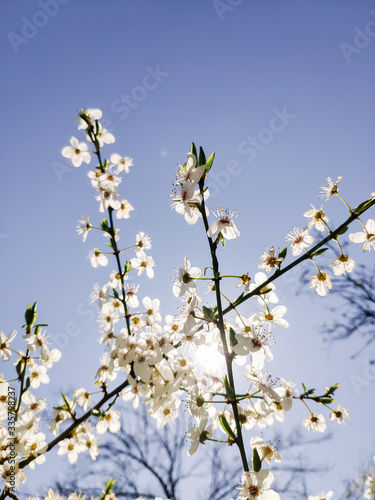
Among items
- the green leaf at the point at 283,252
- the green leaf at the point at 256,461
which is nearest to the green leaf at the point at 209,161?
A: the green leaf at the point at 283,252

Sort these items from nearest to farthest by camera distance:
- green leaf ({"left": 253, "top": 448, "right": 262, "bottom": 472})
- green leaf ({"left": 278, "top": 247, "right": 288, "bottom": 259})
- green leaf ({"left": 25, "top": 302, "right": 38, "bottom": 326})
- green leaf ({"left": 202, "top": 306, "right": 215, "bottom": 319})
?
green leaf ({"left": 253, "top": 448, "right": 262, "bottom": 472})
green leaf ({"left": 202, "top": 306, "right": 215, "bottom": 319})
green leaf ({"left": 278, "top": 247, "right": 288, "bottom": 259})
green leaf ({"left": 25, "top": 302, "right": 38, "bottom": 326})

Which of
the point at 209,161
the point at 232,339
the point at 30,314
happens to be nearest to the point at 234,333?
the point at 232,339

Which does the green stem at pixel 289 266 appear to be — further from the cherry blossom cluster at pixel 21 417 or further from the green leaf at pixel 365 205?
the cherry blossom cluster at pixel 21 417

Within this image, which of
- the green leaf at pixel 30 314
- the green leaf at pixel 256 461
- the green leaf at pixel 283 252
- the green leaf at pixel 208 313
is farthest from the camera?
the green leaf at pixel 30 314

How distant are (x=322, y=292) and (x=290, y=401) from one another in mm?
479

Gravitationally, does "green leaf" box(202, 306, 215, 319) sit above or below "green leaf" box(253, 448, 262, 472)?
above

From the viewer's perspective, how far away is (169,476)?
20.8 feet

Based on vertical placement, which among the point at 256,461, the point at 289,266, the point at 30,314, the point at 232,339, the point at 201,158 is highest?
the point at 201,158

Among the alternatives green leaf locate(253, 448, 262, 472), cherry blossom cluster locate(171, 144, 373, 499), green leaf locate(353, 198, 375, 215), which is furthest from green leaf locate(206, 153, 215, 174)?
green leaf locate(253, 448, 262, 472)

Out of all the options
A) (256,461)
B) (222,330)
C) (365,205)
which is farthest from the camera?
(365,205)

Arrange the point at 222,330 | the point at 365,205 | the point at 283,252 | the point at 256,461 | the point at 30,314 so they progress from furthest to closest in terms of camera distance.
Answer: the point at 30,314 < the point at 283,252 < the point at 365,205 < the point at 222,330 < the point at 256,461

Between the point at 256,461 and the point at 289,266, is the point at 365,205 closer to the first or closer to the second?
the point at 289,266

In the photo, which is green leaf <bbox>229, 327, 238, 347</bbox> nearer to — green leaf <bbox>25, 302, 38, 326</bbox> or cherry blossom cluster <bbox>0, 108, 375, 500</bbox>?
cherry blossom cluster <bbox>0, 108, 375, 500</bbox>

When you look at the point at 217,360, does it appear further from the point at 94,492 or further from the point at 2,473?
the point at 94,492
